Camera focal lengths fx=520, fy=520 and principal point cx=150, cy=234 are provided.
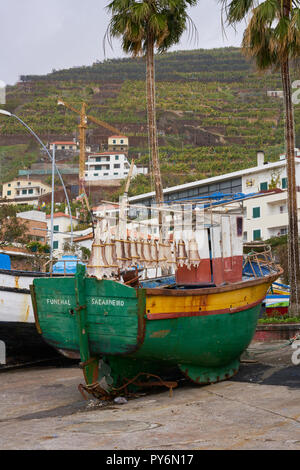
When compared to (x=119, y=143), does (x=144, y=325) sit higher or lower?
lower

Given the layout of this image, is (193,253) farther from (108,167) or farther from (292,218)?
(108,167)

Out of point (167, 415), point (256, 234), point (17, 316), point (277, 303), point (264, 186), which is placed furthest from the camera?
point (264, 186)

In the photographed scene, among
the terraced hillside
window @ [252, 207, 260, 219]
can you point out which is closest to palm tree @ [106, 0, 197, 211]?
window @ [252, 207, 260, 219]

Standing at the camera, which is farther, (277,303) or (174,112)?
(174,112)

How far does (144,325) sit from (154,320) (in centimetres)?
21

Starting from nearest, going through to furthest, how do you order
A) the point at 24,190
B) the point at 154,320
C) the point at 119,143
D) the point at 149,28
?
the point at 154,320
the point at 149,28
the point at 24,190
the point at 119,143

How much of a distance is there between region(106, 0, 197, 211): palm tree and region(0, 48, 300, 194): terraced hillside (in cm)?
6243

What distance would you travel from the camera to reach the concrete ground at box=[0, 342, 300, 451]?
6375 millimetres

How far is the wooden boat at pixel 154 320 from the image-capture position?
891 centimetres

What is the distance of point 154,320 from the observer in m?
8.85

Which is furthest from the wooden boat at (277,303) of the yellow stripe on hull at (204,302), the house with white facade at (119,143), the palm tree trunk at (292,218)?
the house with white facade at (119,143)

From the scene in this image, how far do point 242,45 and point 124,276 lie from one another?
9142mm

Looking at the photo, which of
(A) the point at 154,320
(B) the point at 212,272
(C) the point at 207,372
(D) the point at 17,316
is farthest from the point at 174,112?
(A) the point at 154,320
